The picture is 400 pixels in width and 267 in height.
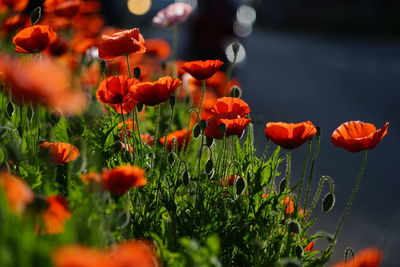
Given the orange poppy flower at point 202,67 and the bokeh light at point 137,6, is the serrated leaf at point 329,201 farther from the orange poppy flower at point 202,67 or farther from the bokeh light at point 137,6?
the bokeh light at point 137,6

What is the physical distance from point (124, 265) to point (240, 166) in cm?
92

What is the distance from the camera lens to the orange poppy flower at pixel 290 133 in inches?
67.0

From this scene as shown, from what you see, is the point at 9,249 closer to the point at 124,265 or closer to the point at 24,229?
the point at 24,229

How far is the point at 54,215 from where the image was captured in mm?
1229

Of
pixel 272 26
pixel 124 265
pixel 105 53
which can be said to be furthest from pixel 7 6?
pixel 272 26

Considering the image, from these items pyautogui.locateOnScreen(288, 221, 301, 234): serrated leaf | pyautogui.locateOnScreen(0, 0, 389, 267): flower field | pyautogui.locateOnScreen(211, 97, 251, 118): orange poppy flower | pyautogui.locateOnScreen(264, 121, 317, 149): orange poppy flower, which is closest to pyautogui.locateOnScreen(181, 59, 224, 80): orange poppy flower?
pyautogui.locateOnScreen(0, 0, 389, 267): flower field

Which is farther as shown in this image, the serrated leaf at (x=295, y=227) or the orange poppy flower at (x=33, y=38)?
the orange poppy flower at (x=33, y=38)

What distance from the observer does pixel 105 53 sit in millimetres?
1984

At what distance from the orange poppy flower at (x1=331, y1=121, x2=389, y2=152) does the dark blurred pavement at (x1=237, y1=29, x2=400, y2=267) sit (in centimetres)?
56

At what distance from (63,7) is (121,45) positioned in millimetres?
Result: 860

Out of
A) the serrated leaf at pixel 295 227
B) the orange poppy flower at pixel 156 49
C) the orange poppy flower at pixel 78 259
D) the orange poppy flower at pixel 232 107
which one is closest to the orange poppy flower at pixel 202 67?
the orange poppy flower at pixel 232 107

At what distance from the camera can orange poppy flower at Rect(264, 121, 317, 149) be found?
5.58ft

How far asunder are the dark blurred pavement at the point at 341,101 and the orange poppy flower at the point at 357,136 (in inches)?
21.9

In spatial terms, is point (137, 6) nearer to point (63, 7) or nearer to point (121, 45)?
point (63, 7)
